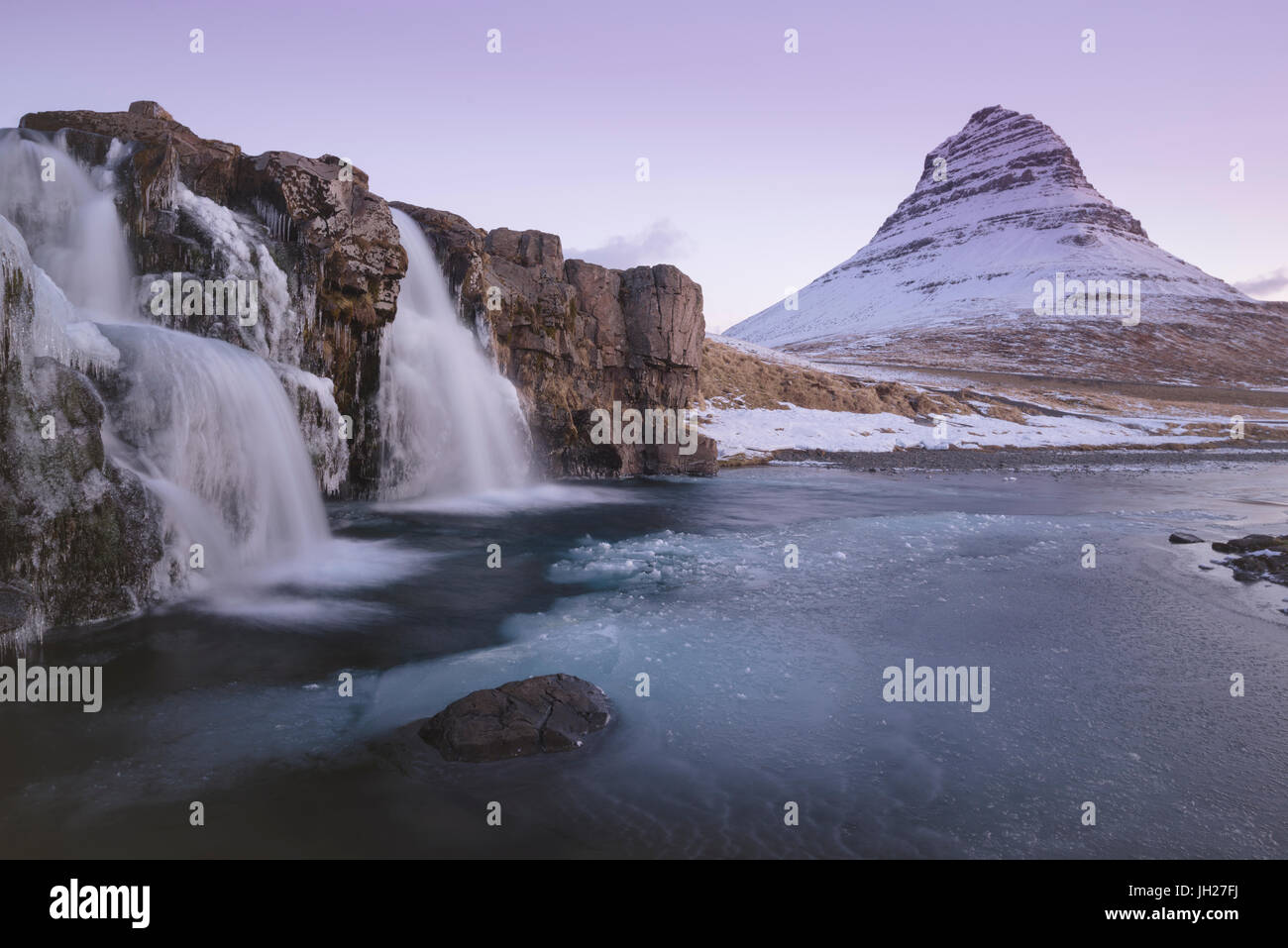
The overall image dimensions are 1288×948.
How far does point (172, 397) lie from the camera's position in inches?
494

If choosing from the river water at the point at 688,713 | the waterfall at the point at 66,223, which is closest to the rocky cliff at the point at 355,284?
the waterfall at the point at 66,223

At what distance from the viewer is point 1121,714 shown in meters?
8.22

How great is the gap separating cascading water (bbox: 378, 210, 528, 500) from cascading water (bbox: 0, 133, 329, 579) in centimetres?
667

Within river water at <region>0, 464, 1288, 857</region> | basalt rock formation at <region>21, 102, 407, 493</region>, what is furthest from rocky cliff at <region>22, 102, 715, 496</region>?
river water at <region>0, 464, 1288, 857</region>

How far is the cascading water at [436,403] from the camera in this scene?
22.7 metres

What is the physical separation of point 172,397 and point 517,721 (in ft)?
30.6

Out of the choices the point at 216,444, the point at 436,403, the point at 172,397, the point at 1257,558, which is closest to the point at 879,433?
the point at 436,403

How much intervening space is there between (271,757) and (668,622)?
5997mm

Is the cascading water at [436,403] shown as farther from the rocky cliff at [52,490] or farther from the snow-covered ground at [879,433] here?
the snow-covered ground at [879,433]

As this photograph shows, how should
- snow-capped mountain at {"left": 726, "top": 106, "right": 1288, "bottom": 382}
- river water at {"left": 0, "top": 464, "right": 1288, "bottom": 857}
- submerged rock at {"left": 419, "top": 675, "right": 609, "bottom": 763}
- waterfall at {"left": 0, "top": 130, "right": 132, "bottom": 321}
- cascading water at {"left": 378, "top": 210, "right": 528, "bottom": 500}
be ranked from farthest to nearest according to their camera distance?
snow-capped mountain at {"left": 726, "top": 106, "right": 1288, "bottom": 382}, cascading water at {"left": 378, "top": 210, "right": 528, "bottom": 500}, waterfall at {"left": 0, "top": 130, "right": 132, "bottom": 321}, submerged rock at {"left": 419, "top": 675, "right": 609, "bottom": 763}, river water at {"left": 0, "top": 464, "right": 1288, "bottom": 857}

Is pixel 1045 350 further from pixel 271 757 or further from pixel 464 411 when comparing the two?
pixel 271 757

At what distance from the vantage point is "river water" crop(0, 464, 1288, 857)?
19.1 ft

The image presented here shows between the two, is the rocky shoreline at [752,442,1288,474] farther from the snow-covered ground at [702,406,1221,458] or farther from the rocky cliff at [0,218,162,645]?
the rocky cliff at [0,218,162,645]

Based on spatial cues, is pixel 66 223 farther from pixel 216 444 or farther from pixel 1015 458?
pixel 1015 458
